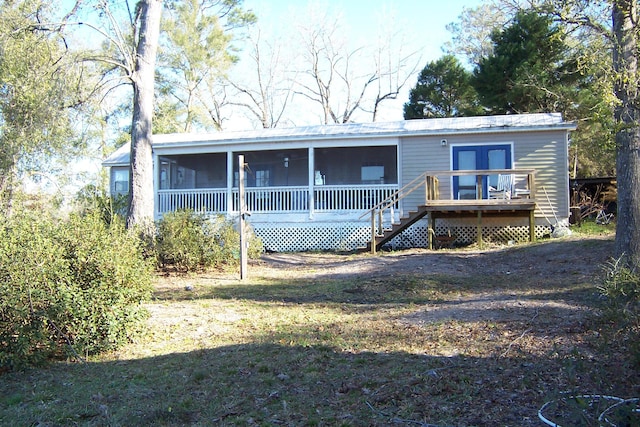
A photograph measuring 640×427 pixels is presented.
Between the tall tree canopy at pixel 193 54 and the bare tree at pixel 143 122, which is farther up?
the tall tree canopy at pixel 193 54

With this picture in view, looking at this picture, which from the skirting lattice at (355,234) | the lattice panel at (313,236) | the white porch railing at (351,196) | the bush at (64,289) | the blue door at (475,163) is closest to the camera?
the bush at (64,289)

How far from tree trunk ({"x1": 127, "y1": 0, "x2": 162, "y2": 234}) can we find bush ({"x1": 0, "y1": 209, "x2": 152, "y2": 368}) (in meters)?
5.88

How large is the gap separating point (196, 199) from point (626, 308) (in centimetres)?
1453

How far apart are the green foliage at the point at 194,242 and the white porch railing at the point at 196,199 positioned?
4.64 m

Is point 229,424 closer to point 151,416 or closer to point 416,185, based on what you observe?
point 151,416

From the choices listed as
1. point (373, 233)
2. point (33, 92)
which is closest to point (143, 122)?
point (33, 92)

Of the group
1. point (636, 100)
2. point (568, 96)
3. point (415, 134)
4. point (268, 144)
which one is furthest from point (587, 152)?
point (636, 100)

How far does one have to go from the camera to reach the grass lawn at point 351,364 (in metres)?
3.79

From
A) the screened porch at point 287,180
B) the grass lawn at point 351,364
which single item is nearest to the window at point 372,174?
the screened porch at point 287,180

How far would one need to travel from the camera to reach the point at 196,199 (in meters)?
17.0

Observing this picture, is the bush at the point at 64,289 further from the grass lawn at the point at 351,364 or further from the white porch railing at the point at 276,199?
the white porch railing at the point at 276,199

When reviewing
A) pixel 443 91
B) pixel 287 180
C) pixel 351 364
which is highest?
pixel 443 91

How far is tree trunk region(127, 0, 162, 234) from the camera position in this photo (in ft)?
38.9

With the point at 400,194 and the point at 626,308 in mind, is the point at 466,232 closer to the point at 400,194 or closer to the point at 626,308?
the point at 400,194
